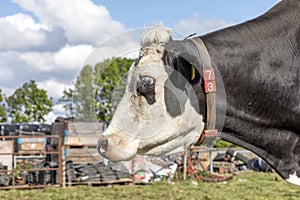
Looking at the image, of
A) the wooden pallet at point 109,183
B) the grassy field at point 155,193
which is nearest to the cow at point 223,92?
the grassy field at point 155,193

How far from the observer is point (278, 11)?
2.94 metres

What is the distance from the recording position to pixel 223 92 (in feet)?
8.73

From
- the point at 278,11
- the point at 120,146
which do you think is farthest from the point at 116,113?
the point at 278,11

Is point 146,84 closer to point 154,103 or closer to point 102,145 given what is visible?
point 154,103

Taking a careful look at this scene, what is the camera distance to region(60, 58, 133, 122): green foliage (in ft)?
9.16

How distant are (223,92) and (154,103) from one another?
391 mm

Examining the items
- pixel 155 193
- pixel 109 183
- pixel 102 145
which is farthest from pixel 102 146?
pixel 109 183

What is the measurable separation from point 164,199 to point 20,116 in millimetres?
23960

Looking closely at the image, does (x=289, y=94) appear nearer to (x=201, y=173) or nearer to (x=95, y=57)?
(x=95, y=57)

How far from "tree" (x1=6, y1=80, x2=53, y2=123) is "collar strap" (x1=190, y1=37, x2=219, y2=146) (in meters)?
30.0

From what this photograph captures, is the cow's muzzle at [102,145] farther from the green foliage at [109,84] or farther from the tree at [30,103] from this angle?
the tree at [30,103]

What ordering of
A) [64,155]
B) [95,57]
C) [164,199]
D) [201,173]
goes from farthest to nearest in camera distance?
[201,173] < [64,155] < [164,199] < [95,57]

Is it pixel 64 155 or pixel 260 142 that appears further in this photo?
pixel 64 155

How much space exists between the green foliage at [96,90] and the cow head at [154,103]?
17 cm
